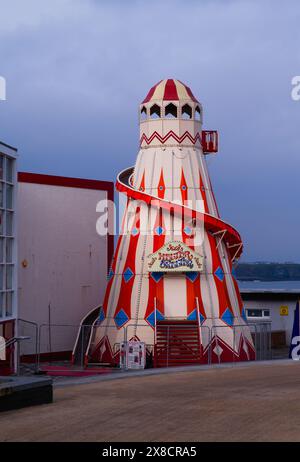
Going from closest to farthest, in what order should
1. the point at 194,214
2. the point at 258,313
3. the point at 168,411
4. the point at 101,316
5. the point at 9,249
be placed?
1. the point at 168,411
2. the point at 9,249
3. the point at 194,214
4. the point at 101,316
5. the point at 258,313

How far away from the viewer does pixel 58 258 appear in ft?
149

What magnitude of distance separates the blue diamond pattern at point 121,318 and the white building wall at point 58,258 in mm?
2348

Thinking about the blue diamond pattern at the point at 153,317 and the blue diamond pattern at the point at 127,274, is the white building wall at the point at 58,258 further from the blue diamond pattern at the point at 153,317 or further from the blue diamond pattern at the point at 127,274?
the blue diamond pattern at the point at 153,317

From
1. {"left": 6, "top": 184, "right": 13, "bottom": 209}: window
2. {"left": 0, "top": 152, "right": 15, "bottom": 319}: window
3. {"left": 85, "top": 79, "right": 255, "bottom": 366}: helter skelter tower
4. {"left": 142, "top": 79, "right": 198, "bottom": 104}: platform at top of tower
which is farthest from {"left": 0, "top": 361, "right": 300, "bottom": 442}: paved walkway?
{"left": 142, "top": 79, "right": 198, "bottom": 104}: platform at top of tower

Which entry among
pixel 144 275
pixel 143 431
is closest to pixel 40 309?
pixel 144 275

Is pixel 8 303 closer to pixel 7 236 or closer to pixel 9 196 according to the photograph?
→ pixel 7 236

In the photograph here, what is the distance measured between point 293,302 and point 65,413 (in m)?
37.1

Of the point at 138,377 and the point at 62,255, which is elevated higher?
the point at 62,255

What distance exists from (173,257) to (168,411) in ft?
73.1

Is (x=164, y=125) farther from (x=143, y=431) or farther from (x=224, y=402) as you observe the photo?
(x=143, y=431)

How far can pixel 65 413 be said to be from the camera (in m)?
19.2

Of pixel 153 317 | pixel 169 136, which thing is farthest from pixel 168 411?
pixel 169 136

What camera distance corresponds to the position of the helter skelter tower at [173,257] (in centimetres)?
4103
